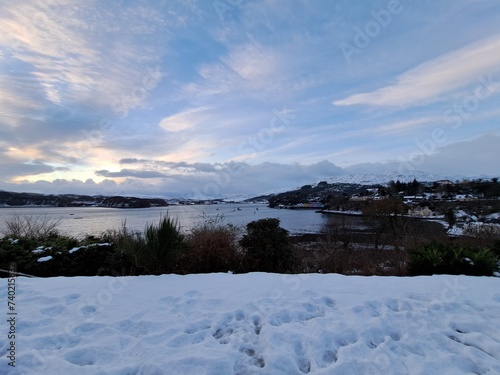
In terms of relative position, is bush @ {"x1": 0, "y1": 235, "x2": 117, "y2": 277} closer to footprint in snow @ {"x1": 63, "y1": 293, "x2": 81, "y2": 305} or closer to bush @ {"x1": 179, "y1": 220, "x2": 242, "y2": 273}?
bush @ {"x1": 179, "y1": 220, "x2": 242, "y2": 273}

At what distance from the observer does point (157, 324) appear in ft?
11.3

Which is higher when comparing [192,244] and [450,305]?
[192,244]

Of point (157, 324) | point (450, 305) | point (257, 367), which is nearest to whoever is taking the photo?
point (257, 367)

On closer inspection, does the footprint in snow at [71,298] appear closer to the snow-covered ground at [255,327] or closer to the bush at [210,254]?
the snow-covered ground at [255,327]

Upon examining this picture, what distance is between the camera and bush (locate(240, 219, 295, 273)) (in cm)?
764

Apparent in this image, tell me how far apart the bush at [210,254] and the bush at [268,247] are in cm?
39

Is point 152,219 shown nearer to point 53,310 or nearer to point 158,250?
point 158,250

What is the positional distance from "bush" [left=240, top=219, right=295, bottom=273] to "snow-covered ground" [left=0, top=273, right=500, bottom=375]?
2.54m

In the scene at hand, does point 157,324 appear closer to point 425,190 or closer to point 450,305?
point 450,305

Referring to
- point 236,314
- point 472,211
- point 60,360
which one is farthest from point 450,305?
point 472,211

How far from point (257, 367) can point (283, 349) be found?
0.39 m

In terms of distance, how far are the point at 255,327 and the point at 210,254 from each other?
151 inches

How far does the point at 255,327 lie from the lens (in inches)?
133

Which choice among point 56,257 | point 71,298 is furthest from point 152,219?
point 71,298
